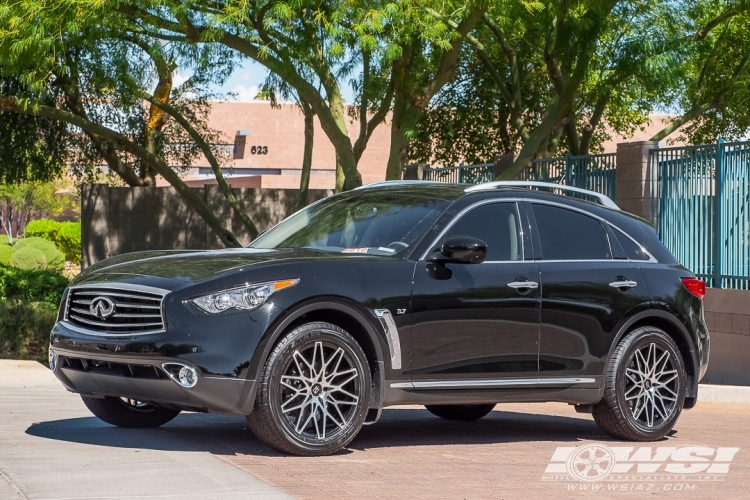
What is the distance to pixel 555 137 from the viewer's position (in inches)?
875

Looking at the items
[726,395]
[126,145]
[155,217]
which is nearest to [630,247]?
[726,395]

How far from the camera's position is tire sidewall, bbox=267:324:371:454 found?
6.98 m

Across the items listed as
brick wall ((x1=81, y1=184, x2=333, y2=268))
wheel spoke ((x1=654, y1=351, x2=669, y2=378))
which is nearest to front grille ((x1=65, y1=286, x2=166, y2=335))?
wheel spoke ((x1=654, y1=351, x2=669, y2=378))

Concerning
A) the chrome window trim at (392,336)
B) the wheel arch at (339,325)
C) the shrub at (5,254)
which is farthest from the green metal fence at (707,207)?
the shrub at (5,254)

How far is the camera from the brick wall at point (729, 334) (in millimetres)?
13352

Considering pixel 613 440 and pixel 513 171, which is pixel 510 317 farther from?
pixel 513 171

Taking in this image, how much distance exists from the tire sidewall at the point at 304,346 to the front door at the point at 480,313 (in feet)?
1.37

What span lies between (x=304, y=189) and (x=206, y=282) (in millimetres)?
14192

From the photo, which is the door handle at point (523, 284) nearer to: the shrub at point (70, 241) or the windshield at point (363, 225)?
the windshield at point (363, 225)

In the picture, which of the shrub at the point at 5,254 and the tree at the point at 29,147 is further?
the shrub at the point at 5,254

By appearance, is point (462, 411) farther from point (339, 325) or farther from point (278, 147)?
point (278, 147)

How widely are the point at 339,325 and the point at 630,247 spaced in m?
2.78

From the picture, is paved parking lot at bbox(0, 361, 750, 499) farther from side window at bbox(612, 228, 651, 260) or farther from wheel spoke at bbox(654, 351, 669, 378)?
side window at bbox(612, 228, 651, 260)

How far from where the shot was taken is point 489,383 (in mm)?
7859
